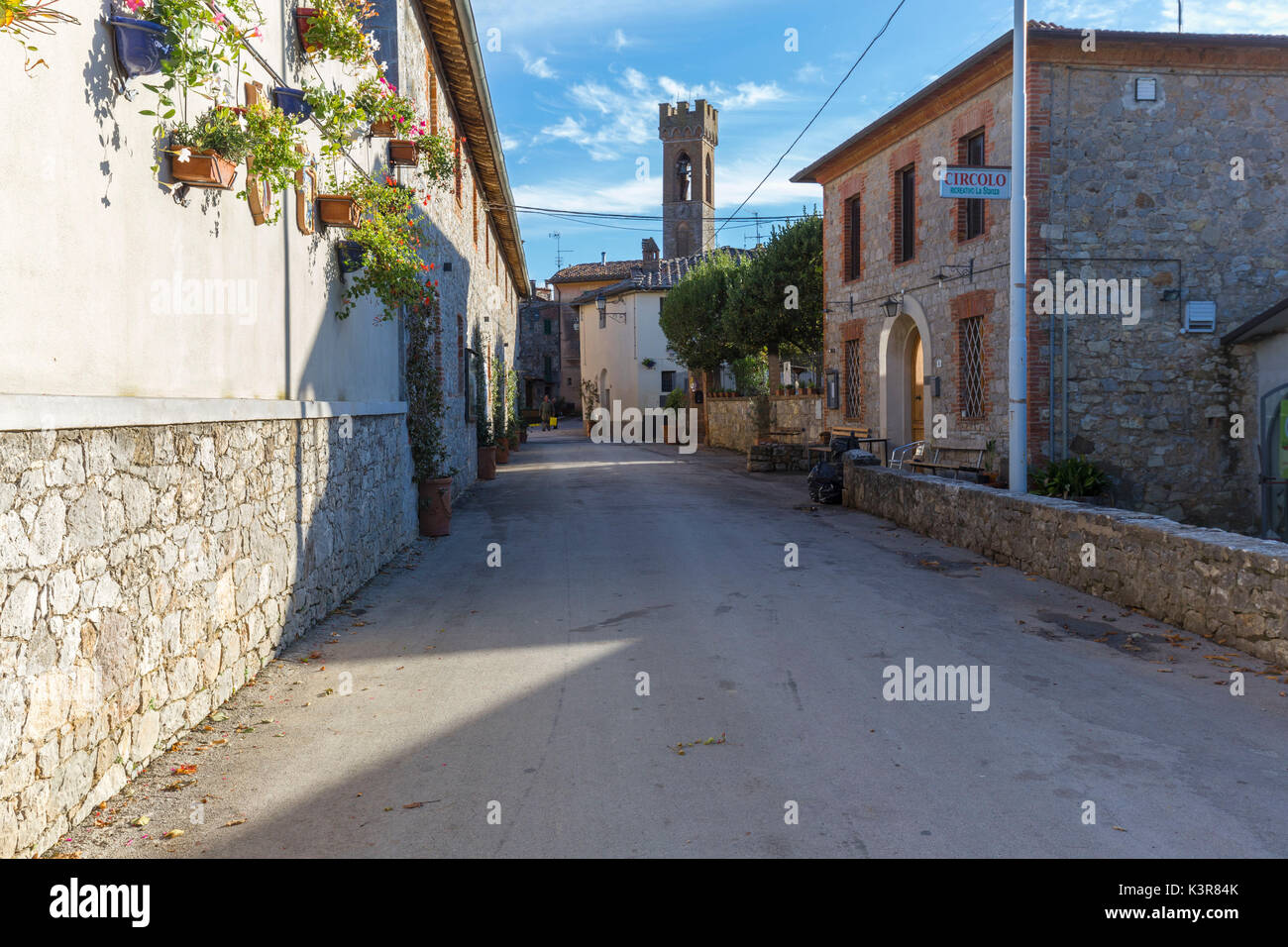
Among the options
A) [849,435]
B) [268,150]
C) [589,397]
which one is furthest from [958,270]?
[589,397]

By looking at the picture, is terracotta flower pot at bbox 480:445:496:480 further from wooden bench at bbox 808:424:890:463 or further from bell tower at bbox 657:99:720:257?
bell tower at bbox 657:99:720:257

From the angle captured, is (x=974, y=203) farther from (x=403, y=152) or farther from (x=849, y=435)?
(x=403, y=152)

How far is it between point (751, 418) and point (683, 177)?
35.6m

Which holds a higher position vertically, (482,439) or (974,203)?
(974,203)

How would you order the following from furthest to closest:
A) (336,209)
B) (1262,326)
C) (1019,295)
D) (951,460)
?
(951,460), (1262,326), (1019,295), (336,209)

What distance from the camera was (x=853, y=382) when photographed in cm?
1977

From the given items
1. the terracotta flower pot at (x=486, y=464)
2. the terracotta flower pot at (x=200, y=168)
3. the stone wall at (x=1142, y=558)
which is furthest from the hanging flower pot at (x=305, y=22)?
the terracotta flower pot at (x=486, y=464)

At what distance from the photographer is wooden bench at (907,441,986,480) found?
47.5 ft

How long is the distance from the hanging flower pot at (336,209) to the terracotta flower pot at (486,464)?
40.9ft

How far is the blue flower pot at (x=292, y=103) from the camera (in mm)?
6117

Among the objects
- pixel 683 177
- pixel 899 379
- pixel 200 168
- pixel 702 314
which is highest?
pixel 683 177

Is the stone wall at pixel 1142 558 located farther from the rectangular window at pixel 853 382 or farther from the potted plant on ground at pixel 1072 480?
the rectangular window at pixel 853 382

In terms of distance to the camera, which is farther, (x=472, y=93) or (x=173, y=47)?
(x=472, y=93)
